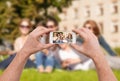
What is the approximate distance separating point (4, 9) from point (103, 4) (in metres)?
21.3

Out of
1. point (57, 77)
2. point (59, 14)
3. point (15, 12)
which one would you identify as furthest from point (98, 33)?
point (59, 14)

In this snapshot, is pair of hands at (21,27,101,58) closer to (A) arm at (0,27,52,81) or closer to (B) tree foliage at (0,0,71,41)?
(A) arm at (0,27,52,81)

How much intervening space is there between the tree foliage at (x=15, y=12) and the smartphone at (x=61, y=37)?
24729mm

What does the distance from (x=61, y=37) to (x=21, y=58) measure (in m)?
0.38

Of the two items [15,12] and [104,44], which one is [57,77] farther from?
[15,12]

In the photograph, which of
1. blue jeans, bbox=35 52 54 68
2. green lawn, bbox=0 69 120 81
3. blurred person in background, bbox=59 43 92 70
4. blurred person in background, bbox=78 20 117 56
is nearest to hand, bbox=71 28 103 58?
green lawn, bbox=0 69 120 81

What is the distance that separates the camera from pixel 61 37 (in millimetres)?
2148

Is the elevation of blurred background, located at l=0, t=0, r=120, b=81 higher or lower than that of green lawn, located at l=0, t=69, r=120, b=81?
lower

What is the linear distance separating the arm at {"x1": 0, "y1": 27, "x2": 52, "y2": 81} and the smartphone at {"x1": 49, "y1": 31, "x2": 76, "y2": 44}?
0.22 metres

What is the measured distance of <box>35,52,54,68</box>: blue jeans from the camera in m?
6.15

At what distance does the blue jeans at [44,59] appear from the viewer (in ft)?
20.2

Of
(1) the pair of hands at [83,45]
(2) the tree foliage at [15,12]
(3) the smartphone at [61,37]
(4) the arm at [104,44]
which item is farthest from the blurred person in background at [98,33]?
(2) the tree foliage at [15,12]

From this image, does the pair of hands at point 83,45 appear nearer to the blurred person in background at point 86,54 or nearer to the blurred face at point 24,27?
the blurred person in background at point 86,54

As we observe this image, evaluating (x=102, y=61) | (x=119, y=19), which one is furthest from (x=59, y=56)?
(x=119, y=19)
